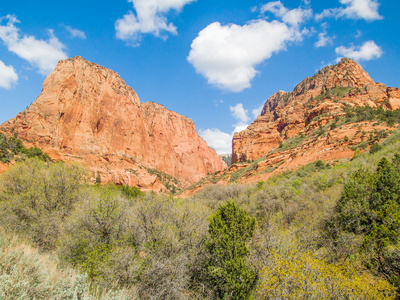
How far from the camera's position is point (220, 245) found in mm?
11484

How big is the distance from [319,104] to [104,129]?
8291 centimetres

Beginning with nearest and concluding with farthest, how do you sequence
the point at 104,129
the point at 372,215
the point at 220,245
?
the point at 220,245, the point at 372,215, the point at 104,129

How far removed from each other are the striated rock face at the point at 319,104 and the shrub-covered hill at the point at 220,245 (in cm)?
4701

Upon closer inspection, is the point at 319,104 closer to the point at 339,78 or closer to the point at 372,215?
the point at 339,78

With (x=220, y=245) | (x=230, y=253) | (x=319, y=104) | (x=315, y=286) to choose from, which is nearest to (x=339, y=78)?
(x=319, y=104)

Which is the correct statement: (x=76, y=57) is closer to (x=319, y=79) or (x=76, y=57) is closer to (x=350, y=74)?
(x=319, y=79)

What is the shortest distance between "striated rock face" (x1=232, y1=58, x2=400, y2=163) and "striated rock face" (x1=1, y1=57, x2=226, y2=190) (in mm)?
41592

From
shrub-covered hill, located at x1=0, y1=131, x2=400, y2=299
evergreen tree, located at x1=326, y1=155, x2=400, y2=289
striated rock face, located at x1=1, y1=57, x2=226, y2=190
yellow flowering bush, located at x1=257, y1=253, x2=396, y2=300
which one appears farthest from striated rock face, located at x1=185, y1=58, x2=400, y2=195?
yellow flowering bush, located at x1=257, y1=253, x2=396, y2=300

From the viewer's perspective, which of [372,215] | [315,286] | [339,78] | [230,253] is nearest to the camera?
[315,286]

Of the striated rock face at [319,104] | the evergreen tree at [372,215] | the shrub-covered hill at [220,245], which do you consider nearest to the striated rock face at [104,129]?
the striated rock face at [319,104]

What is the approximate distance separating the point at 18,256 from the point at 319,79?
104169 millimetres

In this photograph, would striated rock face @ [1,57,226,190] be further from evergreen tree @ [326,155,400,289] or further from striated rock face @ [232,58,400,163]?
evergreen tree @ [326,155,400,289]

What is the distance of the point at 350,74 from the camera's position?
75938 mm

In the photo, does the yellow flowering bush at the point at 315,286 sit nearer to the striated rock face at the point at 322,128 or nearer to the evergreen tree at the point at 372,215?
the evergreen tree at the point at 372,215
